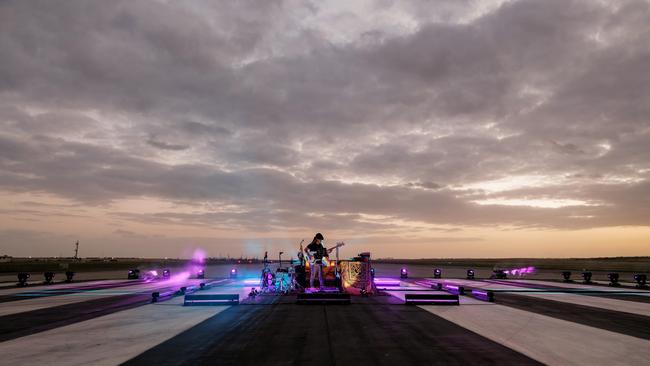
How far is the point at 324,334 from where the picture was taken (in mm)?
14438

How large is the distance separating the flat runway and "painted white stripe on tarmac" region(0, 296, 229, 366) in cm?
3

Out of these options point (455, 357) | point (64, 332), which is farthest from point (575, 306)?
point (64, 332)

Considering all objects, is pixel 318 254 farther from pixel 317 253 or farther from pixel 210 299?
pixel 210 299

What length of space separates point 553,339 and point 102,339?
15097 millimetres

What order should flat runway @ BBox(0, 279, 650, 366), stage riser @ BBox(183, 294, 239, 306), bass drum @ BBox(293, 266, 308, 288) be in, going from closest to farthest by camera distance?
flat runway @ BBox(0, 279, 650, 366) < stage riser @ BBox(183, 294, 239, 306) < bass drum @ BBox(293, 266, 308, 288)

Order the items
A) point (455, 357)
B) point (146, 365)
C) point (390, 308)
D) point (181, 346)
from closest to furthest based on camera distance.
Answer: point (146, 365), point (455, 357), point (181, 346), point (390, 308)

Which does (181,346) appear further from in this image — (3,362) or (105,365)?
(3,362)

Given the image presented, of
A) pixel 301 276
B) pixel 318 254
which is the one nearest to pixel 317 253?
pixel 318 254

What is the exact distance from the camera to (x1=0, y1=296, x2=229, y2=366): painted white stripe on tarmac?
37.0 ft

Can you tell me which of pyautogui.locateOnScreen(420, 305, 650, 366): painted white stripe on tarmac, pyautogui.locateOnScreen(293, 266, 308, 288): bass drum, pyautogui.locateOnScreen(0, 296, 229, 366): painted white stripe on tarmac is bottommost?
pyautogui.locateOnScreen(420, 305, 650, 366): painted white stripe on tarmac

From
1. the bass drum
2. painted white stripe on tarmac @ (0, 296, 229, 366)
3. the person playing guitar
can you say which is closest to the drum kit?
the bass drum

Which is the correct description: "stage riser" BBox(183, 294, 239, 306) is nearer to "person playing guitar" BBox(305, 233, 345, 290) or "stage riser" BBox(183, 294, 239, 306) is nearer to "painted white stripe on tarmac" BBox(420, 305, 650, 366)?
"person playing guitar" BBox(305, 233, 345, 290)

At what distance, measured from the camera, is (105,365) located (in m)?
10.5

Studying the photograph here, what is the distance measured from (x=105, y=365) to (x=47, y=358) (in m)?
2.09
